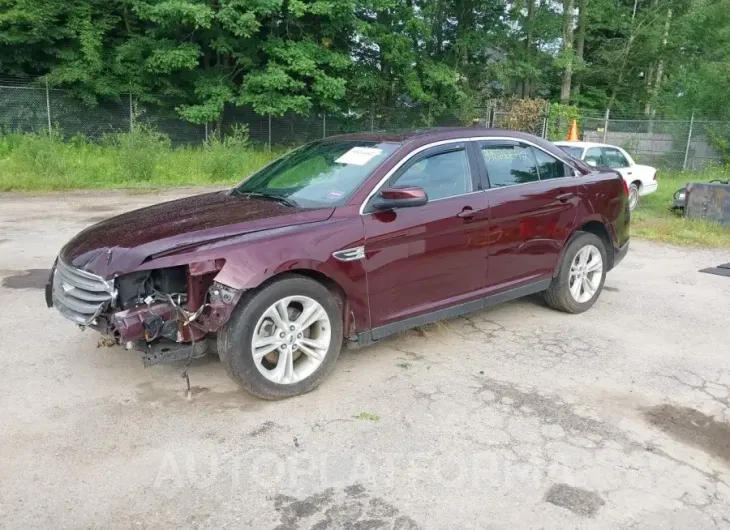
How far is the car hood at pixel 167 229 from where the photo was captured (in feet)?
11.9

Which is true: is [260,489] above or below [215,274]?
below

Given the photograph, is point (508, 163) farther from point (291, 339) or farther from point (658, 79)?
point (658, 79)

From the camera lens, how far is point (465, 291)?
4.82 metres

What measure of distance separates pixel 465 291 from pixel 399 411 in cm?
131

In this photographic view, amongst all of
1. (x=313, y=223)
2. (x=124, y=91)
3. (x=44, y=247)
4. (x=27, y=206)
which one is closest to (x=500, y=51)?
(x=124, y=91)

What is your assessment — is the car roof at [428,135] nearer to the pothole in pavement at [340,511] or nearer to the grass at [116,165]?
the pothole in pavement at [340,511]

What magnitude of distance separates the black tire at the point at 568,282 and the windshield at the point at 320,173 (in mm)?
2076

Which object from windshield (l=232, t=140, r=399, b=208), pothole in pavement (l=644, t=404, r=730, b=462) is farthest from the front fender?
pothole in pavement (l=644, t=404, r=730, b=462)

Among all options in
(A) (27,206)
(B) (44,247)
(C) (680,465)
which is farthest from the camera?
(A) (27,206)

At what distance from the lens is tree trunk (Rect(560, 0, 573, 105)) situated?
95.1ft

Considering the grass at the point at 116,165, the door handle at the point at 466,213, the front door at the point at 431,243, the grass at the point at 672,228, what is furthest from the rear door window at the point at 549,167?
the grass at the point at 116,165

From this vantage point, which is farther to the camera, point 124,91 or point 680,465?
point 124,91

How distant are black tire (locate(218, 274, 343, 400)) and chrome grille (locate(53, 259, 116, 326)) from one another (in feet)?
2.37

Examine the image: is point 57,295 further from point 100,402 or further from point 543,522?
point 543,522
